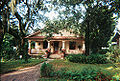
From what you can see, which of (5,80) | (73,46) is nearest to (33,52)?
(73,46)

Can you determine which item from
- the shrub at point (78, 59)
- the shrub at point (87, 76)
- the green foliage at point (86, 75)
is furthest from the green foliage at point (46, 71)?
the shrub at point (78, 59)

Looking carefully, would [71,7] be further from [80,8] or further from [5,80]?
[5,80]

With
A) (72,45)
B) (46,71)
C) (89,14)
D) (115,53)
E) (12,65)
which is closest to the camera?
(115,53)

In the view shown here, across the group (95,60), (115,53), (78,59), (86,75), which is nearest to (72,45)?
(78,59)

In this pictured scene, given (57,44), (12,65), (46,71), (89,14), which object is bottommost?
(12,65)

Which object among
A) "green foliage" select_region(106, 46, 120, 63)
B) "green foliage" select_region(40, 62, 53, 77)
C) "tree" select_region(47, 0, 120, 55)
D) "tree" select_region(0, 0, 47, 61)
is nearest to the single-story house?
"tree" select_region(0, 0, 47, 61)

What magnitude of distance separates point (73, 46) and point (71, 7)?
1084cm

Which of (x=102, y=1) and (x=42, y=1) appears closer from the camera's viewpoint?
(x=102, y=1)

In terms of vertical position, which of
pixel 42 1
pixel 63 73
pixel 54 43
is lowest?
pixel 63 73

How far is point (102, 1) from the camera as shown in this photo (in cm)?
1012

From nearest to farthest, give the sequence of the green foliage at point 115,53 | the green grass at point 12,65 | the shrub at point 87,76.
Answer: the shrub at point 87,76 < the green foliage at point 115,53 < the green grass at point 12,65

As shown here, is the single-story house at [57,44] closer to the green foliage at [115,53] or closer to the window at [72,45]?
the window at [72,45]

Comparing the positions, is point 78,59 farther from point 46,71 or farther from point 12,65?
point 12,65

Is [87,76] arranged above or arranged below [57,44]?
below
